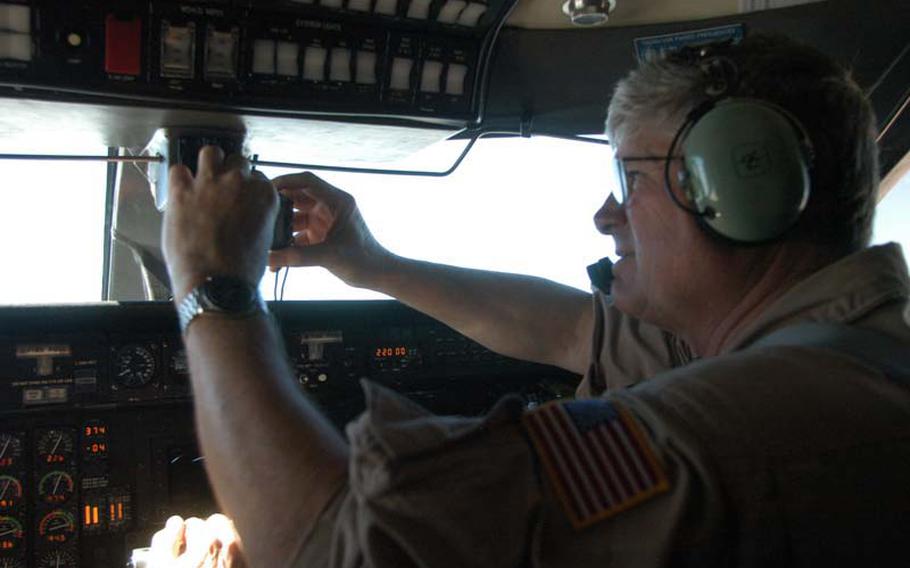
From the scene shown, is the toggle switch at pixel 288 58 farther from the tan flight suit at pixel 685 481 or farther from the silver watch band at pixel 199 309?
the tan flight suit at pixel 685 481

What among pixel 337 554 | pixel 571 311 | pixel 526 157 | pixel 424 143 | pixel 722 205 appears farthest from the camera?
pixel 526 157

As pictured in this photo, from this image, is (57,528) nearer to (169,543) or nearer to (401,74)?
(169,543)

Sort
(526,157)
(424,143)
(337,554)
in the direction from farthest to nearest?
1. (526,157)
2. (424,143)
3. (337,554)

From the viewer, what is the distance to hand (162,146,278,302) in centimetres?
102

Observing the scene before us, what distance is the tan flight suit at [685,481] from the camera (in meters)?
0.71

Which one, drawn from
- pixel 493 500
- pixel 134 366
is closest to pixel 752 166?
pixel 493 500

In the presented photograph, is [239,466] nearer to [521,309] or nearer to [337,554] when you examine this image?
[337,554]

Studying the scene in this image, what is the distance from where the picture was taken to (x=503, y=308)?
188cm

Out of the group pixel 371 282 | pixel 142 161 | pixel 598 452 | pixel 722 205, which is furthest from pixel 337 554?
pixel 142 161

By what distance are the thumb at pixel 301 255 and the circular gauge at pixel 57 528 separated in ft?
2.08

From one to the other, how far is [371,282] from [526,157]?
66cm

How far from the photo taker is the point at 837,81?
109 cm

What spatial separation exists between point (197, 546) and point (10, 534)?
359 millimetres

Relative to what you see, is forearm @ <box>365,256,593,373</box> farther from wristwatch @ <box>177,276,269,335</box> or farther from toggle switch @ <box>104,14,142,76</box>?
wristwatch @ <box>177,276,269,335</box>
